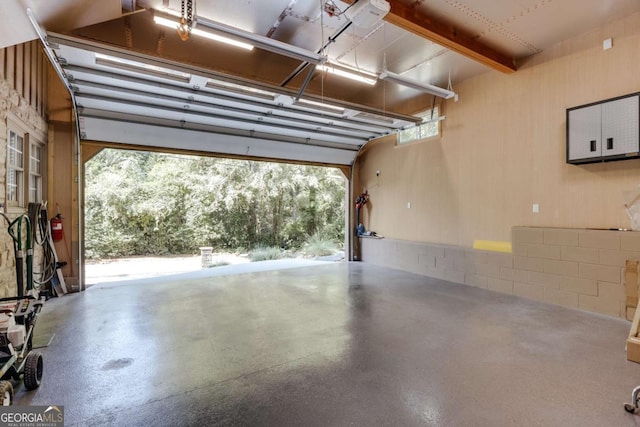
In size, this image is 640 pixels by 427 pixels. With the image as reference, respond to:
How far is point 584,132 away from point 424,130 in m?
3.18

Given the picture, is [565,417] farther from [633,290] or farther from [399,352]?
[633,290]

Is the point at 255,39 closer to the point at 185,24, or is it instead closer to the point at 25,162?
the point at 185,24

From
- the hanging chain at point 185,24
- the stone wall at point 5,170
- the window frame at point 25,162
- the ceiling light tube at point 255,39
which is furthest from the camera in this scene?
the window frame at point 25,162

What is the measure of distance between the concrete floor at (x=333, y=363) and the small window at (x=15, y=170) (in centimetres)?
167

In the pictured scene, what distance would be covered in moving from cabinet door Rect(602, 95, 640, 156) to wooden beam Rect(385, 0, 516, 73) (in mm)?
1616

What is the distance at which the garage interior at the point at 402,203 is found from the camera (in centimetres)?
240

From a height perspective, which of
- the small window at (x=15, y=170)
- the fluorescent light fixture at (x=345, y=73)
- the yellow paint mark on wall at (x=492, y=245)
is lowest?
the yellow paint mark on wall at (x=492, y=245)

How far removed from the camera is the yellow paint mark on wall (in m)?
5.36

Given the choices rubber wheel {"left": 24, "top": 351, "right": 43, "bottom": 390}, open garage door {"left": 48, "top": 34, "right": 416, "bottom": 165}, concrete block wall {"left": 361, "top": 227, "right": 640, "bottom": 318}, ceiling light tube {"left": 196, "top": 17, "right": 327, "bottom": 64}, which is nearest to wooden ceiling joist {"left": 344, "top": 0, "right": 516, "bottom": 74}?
ceiling light tube {"left": 196, "top": 17, "right": 327, "bottom": 64}

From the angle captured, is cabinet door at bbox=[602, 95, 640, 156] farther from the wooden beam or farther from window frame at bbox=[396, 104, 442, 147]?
window frame at bbox=[396, 104, 442, 147]

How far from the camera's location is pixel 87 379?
254cm

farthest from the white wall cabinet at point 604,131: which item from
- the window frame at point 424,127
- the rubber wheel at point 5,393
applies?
the rubber wheel at point 5,393

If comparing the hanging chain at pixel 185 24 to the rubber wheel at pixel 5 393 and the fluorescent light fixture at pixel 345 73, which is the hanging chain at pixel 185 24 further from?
the rubber wheel at pixel 5 393

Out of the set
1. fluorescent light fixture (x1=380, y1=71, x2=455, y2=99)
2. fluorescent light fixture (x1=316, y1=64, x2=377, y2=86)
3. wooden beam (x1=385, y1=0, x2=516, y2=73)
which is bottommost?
fluorescent light fixture (x1=380, y1=71, x2=455, y2=99)
